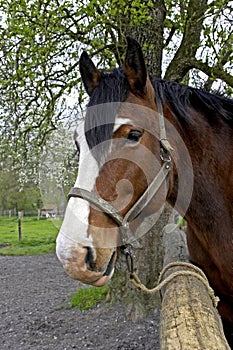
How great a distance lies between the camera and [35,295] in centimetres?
717

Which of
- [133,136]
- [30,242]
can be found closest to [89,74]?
[133,136]

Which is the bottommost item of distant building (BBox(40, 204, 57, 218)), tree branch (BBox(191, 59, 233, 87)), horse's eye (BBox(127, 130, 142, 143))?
distant building (BBox(40, 204, 57, 218))

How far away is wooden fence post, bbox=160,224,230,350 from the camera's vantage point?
1.25 m

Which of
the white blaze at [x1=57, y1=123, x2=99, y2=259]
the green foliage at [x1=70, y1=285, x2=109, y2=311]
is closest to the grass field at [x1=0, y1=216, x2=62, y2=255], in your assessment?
the green foliage at [x1=70, y1=285, x2=109, y2=311]

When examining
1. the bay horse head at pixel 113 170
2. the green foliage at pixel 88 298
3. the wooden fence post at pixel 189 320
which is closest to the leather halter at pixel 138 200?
the bay horse head at pixel 113 170

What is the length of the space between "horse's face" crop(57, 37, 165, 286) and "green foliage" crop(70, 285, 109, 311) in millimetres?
4159

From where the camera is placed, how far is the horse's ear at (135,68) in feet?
6.31

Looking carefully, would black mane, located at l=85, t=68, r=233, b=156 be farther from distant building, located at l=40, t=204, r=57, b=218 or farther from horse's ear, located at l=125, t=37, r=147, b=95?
distant building, located at l=40, t=204, r=57, b=218

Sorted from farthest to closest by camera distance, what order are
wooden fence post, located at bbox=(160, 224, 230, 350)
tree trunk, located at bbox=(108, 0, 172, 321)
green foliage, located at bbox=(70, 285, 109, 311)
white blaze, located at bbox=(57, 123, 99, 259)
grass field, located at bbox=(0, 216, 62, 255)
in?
grass field, located at bbox=(0, 216, 62, 255) → green foliage, located at bbox=(70, 285, 109, 311) → tree trunk, located at bbox=(108, 0, 172, 321) → white blaze, located at bbox=(57, 123, 99, 259) → wooden fence post, located at bbox=(160, 224, 230, 350)

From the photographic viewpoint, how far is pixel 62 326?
515 cm

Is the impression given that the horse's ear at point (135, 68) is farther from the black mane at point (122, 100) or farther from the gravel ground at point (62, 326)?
the gravel ground at point (62, 326)

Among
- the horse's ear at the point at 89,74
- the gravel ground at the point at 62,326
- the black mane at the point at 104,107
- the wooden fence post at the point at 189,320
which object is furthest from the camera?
the gravel ground at the point at 62,326

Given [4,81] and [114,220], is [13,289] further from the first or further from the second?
[114,220]

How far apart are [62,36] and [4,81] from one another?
1050mm
